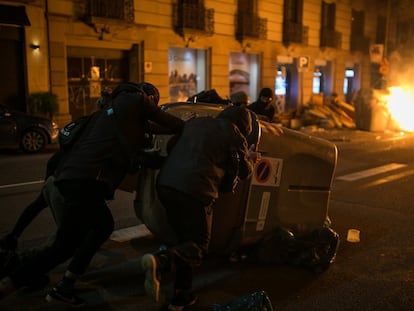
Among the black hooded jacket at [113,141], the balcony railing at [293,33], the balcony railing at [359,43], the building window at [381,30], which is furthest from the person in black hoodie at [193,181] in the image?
the building window at [381,30]

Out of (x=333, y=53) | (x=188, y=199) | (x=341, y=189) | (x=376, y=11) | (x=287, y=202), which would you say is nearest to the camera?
(x=188, y=199)

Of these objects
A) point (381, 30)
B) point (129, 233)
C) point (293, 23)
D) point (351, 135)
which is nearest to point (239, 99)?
point (129, 233)

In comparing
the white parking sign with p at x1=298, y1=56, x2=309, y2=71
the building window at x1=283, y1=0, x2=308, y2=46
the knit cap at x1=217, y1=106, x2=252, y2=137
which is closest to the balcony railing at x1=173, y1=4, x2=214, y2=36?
the white parking sign with p at x1=298, y1=56, x2=309, y2=71

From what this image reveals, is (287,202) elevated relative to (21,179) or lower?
elevated

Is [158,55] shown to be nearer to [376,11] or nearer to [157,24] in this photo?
[157,24]

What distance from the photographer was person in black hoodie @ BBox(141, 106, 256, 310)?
11.7 ft

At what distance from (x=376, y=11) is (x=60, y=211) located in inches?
1324

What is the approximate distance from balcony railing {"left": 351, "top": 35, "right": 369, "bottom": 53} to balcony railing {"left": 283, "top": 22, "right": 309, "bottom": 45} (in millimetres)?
6166

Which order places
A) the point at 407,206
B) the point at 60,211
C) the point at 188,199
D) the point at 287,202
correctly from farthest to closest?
the point at 407,206 → the point at 287,202 → the point at 60,211 → the point at 188,199

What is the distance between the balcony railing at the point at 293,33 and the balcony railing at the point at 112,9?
9.93 metres

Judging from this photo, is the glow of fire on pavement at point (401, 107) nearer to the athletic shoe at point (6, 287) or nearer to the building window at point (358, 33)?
the building window at point (358, 33)

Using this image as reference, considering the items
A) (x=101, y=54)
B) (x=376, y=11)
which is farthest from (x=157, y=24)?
(x=376, y=11)

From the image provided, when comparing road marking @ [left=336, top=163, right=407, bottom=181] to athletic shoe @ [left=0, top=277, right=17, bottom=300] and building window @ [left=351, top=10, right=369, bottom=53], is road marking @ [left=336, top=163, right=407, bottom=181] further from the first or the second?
building window @ [left=351, top=10, right=369, bottom=53]

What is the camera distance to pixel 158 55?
19266 millimetres
